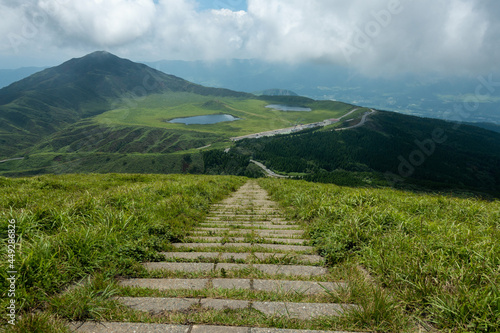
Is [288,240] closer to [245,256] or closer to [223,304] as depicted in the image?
[245,256]

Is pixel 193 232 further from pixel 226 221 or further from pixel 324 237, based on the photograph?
pixel 324 237

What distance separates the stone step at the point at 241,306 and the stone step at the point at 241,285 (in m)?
0.37

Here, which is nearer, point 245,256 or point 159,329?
point 159,329

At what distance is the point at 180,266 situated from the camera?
16.5 feet

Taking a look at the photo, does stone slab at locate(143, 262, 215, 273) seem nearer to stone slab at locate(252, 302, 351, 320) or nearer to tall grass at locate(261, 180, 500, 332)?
stone slab at locate(252, 302, 351, 320)

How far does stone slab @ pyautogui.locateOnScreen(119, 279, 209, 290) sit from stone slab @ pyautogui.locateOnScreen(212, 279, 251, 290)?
206 mm

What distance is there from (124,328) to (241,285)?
194cm

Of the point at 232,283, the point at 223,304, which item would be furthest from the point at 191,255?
the point at 223,304

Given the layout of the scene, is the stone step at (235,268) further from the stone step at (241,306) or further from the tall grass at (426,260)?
the stone step at (241,306)

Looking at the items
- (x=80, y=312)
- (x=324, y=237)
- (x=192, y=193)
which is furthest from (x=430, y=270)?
(x=192, y=193)

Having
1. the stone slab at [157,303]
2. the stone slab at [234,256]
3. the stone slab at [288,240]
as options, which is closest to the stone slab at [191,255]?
the stone slab at [234,256]

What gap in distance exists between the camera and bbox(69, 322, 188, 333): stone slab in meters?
3.13

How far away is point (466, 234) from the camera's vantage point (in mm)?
5484

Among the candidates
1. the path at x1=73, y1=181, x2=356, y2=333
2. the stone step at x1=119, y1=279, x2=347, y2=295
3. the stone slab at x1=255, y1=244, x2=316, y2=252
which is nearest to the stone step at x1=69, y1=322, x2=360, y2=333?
the path at x1=73, y1=181, x2=356, y2=333
